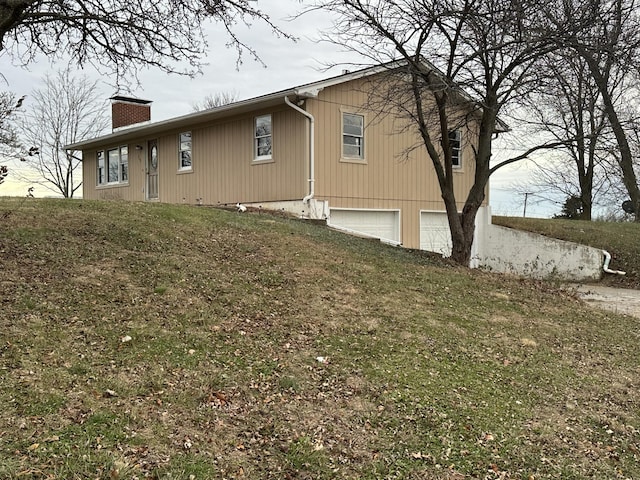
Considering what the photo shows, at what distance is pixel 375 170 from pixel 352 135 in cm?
118

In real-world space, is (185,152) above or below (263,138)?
below

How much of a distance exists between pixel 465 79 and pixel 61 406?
944 centimetres

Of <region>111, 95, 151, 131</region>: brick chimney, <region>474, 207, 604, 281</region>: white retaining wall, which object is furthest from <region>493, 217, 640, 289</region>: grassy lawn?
<region>111, 95, 151, 131</region>: brick chimney

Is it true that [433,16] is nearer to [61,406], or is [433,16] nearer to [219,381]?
[219,381]

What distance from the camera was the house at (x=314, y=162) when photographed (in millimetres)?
14352

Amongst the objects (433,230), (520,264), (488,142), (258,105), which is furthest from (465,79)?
(520,264)

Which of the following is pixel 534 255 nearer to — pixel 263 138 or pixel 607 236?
pixel 607 236

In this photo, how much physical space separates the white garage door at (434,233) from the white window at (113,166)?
410 inches

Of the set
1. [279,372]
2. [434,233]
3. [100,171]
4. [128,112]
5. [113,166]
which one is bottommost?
[279,372]

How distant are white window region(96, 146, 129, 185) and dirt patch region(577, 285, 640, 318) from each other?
49.6 feet

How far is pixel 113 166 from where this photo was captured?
21.5 meters

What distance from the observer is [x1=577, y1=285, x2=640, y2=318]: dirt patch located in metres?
10.2

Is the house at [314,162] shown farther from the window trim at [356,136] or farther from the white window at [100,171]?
the white window at [100,171]

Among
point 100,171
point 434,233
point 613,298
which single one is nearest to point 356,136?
point 434,233
